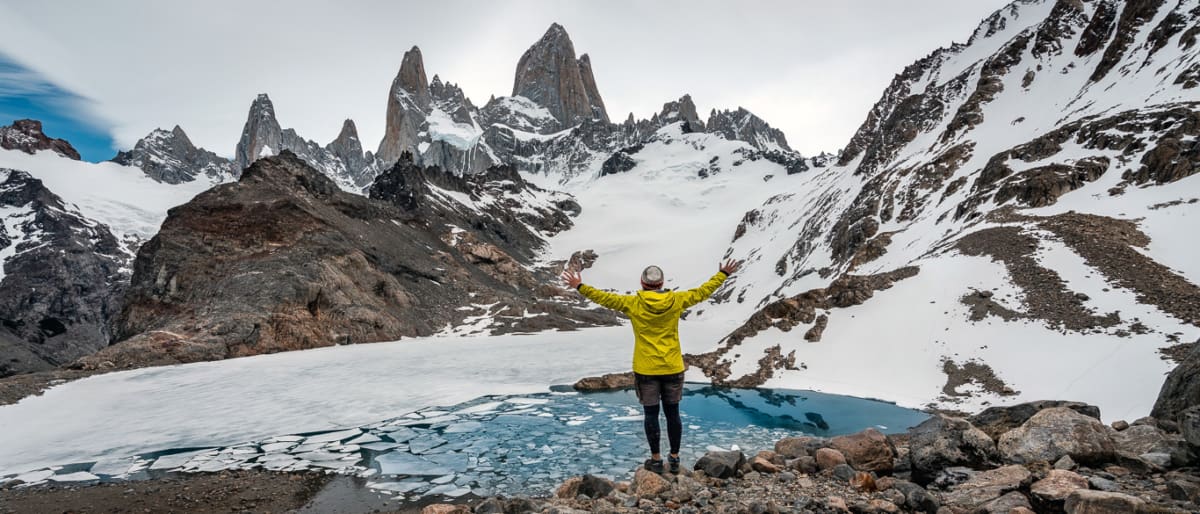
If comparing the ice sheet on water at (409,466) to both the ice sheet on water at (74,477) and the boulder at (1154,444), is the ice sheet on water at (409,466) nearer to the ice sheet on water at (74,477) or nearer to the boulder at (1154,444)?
the ice sheet on water at (74,477)

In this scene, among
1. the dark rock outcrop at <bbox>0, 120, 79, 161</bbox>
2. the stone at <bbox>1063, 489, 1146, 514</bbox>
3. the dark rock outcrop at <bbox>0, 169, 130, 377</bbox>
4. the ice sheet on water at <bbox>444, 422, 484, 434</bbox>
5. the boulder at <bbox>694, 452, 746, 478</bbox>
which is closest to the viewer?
the stone at <bbox>1063, 489, 1146, 514</bbox>

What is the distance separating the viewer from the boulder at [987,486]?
5.95 meters

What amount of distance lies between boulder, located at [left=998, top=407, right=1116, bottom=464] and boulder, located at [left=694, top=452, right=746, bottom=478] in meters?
3.76

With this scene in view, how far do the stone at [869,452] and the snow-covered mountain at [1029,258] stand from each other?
11810 mm

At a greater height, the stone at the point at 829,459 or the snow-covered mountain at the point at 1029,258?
the snow-covered mountain at the point at 1029,258

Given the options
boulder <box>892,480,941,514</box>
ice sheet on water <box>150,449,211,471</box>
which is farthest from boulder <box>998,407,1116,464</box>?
ice sheet on water <box>150,449,211,471</box>

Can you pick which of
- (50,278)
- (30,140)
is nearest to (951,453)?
(50,278)

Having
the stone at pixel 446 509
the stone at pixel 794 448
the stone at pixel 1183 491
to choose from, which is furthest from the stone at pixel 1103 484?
the stone at pixel 446 509

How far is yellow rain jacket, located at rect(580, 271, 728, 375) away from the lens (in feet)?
26.8

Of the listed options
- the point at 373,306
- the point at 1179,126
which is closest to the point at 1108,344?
the point at 1179,126

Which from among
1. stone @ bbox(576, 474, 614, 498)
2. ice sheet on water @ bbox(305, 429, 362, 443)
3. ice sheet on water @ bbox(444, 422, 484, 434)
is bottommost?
ice sheet on water @ bbox(305, 429, 362, 443)

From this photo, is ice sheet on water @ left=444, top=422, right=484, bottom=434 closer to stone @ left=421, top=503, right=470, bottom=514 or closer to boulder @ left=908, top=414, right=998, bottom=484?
stone @ left=421, top=503, right=470, bottom=514

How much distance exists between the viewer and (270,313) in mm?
46062

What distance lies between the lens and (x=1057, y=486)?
534 cm
